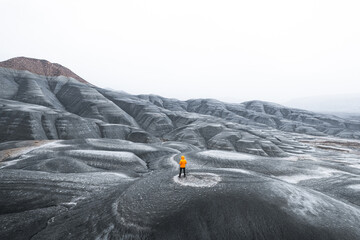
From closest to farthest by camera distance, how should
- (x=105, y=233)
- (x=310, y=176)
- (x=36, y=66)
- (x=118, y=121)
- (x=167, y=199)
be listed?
(x=105, y=233) → (x=167, y=199) → (x=310, y=176) → (x=118, y=121) → (x=36, y=66)

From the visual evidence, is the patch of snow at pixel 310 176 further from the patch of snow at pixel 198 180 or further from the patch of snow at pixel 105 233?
the patch of snow at pixel 105 233

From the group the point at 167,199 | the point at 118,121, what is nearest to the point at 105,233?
the point at 167,199

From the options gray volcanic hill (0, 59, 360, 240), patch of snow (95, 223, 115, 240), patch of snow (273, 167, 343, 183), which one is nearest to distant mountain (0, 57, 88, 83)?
gray volcanic hill (0, 59, 360, 240)

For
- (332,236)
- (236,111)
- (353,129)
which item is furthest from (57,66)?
(353,129)

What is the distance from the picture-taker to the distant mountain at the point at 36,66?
8081 cm

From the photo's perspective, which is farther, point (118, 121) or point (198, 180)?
point (118, 121)

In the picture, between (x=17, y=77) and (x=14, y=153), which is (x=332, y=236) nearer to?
(x=14, y=153)

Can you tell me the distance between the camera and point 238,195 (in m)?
10.3

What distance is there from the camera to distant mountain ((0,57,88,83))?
80.8 metres

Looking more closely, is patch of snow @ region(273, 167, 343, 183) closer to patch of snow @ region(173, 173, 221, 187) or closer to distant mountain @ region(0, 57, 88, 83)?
patch of snow @ region(173, 173, 221, 187)

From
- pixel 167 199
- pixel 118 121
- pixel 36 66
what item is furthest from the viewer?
pixel 36 66

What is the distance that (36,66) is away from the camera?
89.1m

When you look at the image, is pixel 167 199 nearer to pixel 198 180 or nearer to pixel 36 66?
pixel 198 180

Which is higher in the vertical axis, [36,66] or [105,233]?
[36,66]
